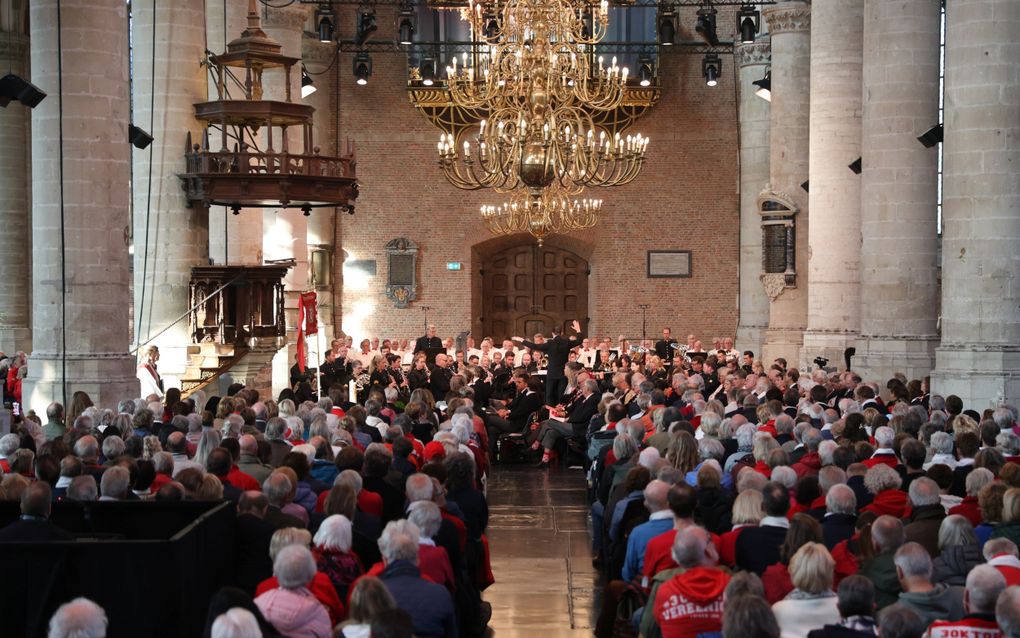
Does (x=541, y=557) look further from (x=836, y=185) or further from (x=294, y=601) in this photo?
(x=836, y=185)

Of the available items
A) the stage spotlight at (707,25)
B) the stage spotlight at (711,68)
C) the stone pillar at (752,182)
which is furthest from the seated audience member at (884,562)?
the stage spotlight at (707,25)

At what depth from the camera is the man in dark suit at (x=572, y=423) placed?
1942 centimetres

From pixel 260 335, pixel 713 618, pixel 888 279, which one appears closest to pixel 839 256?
pixel 888 279

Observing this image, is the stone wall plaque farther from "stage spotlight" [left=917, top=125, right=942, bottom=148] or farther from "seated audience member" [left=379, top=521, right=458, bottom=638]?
"seated audience member" [left=379, top=521, right=458, bottom=638]

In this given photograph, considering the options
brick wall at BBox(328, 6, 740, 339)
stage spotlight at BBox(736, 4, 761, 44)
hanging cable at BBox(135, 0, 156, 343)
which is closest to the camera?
hanging cable at BBox(135, 0, 156, 343)

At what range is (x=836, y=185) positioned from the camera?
23906 millimetres

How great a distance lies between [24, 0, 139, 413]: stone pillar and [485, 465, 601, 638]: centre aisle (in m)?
5.02

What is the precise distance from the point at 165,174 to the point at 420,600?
1508cm

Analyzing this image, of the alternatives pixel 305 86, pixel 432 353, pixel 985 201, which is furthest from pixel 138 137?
pixel 985 201

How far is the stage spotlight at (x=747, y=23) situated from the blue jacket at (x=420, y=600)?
25871 millimetres

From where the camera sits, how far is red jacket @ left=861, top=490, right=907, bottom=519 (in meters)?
9.34

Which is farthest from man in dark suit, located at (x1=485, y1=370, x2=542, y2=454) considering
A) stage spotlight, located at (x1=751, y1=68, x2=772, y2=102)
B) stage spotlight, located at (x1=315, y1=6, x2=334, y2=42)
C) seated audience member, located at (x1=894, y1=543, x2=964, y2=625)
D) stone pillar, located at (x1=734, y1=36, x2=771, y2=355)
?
stage spotlight, located at (x1=315, y1=6, x2=334, y2=42)

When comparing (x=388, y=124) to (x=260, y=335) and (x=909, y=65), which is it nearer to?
(x=260, y=335)

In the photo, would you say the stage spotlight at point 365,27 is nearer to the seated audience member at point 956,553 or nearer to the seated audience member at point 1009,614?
the seated audience member at point 956,553
